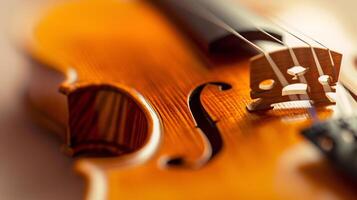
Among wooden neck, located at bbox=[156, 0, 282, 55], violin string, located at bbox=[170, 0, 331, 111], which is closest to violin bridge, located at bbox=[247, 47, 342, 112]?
violin string, located at bbox=[170, 0, 331, 111]

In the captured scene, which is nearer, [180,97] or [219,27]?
[180,97]

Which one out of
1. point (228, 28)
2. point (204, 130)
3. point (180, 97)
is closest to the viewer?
point (204, 130)

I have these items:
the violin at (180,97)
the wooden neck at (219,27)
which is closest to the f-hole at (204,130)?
the violin at (180,97)

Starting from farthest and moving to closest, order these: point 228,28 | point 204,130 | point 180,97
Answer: point 228,28
point 180,97
point 204,130

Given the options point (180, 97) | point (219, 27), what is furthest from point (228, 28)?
point (180, 97)

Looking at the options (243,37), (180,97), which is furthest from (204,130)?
(243,37)

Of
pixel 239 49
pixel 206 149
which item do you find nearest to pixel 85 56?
pixel 239 49

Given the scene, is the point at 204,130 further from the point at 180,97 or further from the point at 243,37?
the point at 243,37
